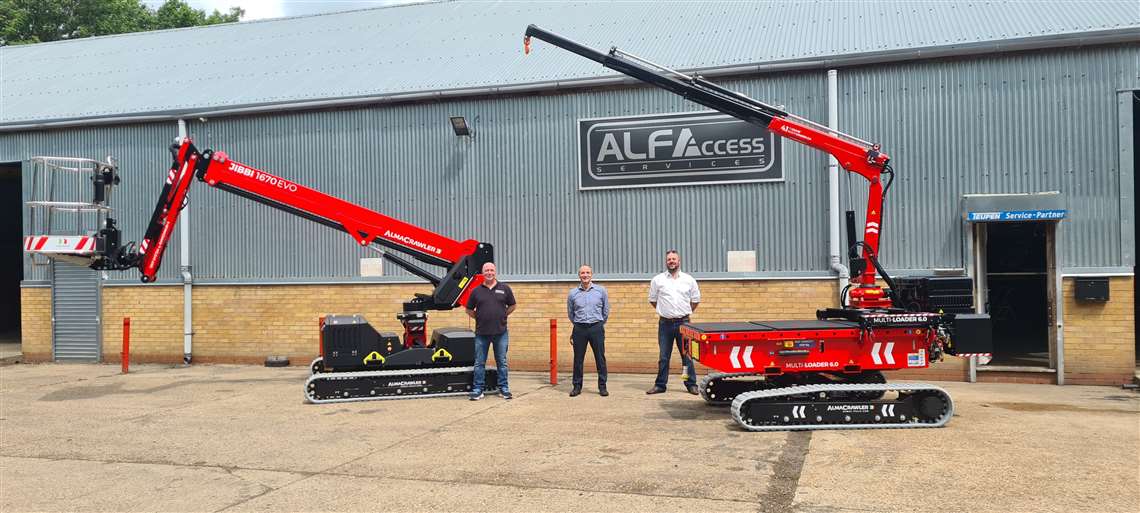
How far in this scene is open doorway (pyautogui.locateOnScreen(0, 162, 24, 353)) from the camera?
24094mm

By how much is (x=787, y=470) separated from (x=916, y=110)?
769 centimetres

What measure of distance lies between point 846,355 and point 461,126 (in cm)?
771

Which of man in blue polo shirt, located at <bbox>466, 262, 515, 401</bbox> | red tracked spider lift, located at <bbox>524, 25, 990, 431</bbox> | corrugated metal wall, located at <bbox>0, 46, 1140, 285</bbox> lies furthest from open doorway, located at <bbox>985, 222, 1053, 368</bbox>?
man in blue polo shirt, located at <bbox>466, 262, 515, 401</bbox>

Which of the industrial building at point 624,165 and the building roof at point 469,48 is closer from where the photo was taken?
the industrial building at point 624,165

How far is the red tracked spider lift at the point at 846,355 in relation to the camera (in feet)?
25.9

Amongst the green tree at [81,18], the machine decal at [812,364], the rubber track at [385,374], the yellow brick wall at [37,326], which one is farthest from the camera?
the green tree at [81,18]

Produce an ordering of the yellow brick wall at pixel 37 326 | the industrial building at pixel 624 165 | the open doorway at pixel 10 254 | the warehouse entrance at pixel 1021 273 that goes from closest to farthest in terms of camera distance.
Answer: the warehouse entrance at pixel 1021 273 < the industrial building at pixel 624 165 < the yellow brick wall at pixel 37 326 < the open doorway at pixel 10 254

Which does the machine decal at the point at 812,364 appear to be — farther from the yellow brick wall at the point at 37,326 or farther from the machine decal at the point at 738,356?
the yellow brick wall at the point at 37,326

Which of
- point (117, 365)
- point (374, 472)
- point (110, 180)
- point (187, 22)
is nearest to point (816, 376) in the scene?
point (374, 472)

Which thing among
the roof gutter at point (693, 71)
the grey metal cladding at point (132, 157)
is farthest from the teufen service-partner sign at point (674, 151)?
the grey metal cladding at point (132, 157)

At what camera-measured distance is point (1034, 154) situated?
11.4m

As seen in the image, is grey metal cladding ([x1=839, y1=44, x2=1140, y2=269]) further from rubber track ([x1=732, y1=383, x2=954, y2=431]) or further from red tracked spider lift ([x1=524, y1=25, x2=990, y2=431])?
rubber track ([x1=732, y1=383, x2=954, y2=431])

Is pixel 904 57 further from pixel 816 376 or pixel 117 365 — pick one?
pixel 117 365

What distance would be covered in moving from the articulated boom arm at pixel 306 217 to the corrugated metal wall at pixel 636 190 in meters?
2.61
